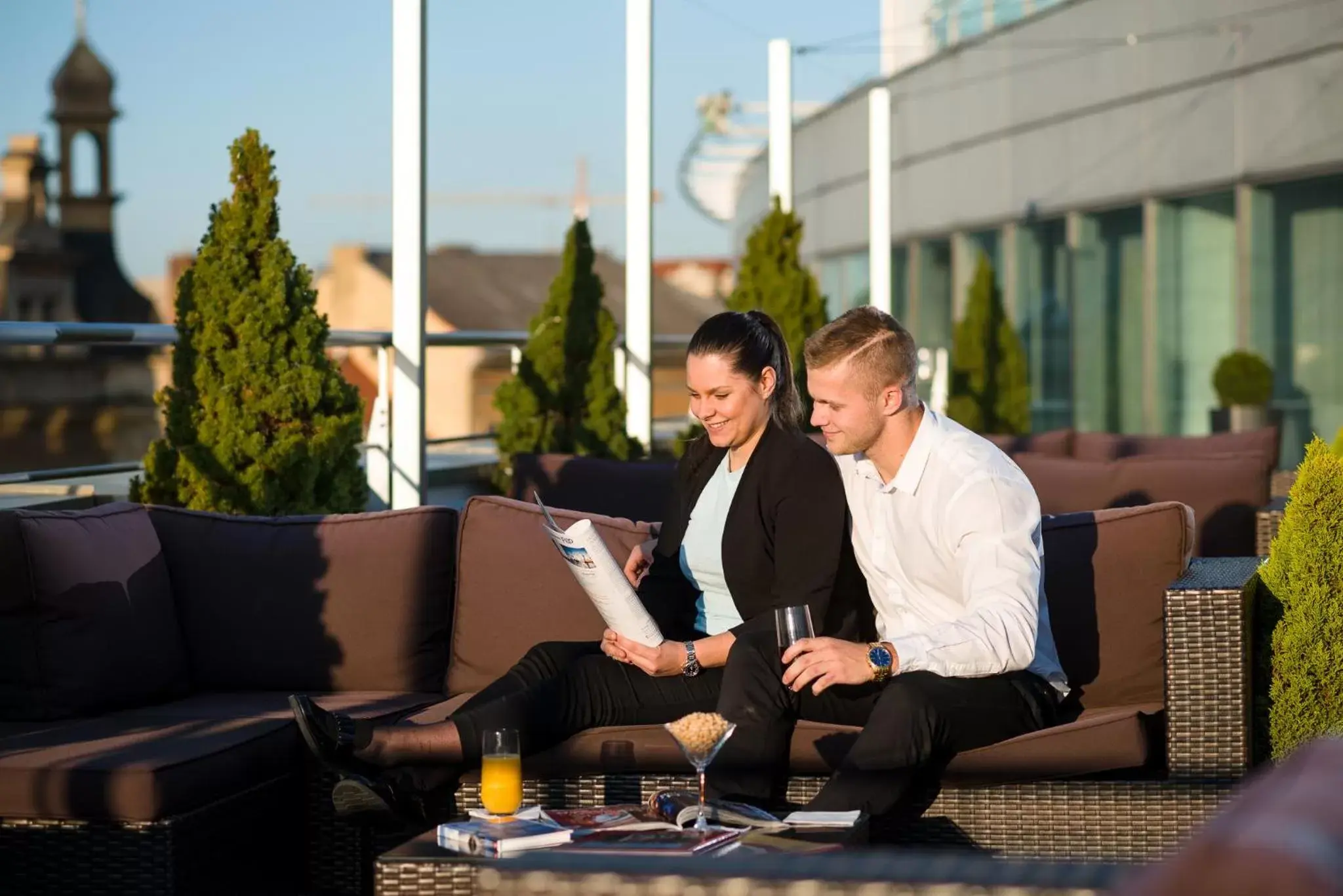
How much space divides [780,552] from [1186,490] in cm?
246

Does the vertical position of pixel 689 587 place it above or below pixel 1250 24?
below

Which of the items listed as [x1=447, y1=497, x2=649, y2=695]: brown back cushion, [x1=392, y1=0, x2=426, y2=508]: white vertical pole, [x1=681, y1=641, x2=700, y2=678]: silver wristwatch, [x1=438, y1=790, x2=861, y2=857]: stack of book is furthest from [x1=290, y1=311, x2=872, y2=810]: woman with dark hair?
[x1=392, y1=0, x2=426, y2=508]: white vertical pole

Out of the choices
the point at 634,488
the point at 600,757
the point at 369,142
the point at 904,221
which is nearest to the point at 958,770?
the point at 600,757

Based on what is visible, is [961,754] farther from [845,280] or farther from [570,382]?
[845,280]

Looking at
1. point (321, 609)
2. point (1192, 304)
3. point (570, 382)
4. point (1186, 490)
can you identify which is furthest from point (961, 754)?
point (1192, 304)

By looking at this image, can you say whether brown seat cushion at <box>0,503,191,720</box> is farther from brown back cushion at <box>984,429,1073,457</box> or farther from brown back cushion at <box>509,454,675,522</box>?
brown back cushion at <box>984,429,1073,457</box>

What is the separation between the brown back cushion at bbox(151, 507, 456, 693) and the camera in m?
4.38

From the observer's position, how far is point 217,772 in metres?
3.51

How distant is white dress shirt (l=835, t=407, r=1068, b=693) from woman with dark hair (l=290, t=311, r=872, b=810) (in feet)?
0.34

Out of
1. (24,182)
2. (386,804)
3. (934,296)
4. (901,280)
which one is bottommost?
(386,804)

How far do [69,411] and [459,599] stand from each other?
74.0 m

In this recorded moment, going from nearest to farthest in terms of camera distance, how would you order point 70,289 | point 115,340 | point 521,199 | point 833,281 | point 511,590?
point 511,590 < point 115,340 < point 833,281 < point 70,289 < point 521,199

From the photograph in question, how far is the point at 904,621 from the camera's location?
141 inches

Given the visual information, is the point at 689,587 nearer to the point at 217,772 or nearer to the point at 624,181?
the point at 217,772
